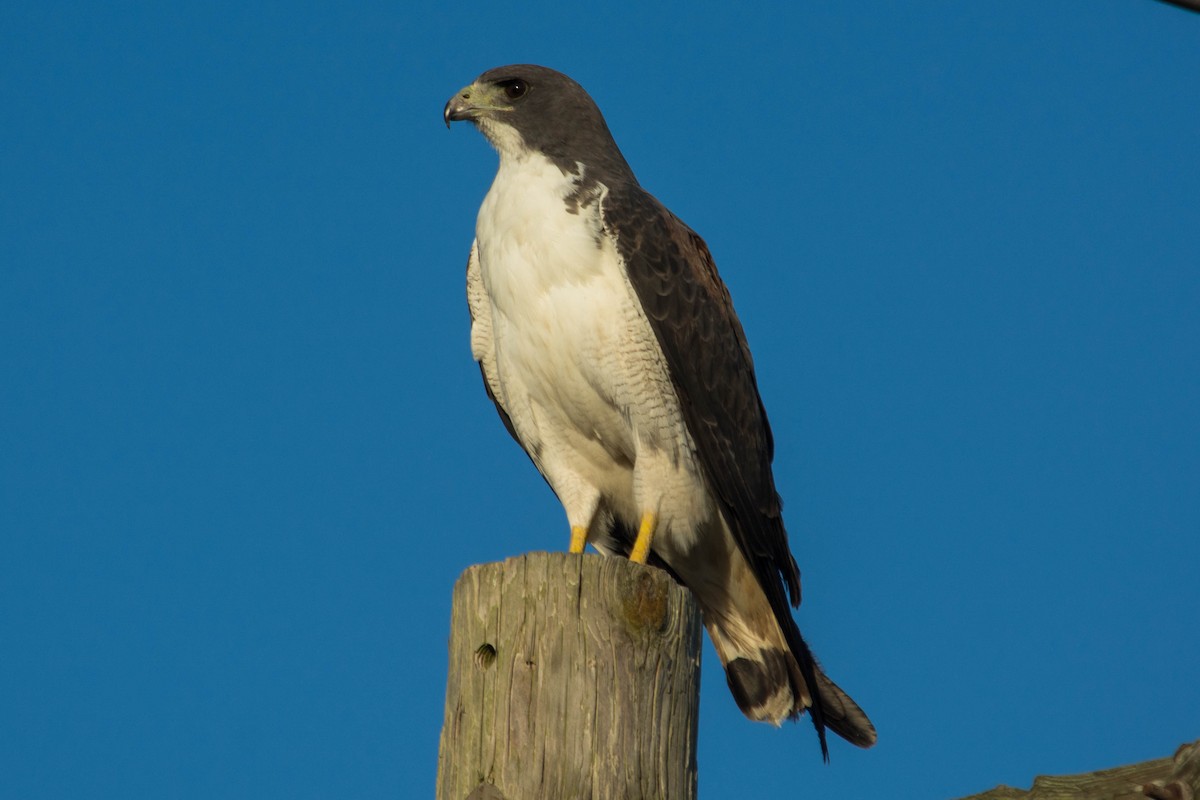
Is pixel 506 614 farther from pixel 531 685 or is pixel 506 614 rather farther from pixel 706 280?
pixel 706 280

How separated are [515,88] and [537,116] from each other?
24 centimetres

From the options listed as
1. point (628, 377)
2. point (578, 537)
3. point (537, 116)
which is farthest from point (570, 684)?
point (537, 116)

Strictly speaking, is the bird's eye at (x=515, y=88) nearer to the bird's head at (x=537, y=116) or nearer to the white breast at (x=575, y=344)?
the bird's head at (x=537, y=116)

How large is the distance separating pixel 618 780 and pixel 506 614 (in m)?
0.56

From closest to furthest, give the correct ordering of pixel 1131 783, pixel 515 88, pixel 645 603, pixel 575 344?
pixel 1131 783 → pixel 645 603 → pixel 575 344 → pixel 515 88

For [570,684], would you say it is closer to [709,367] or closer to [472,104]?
[709,367]

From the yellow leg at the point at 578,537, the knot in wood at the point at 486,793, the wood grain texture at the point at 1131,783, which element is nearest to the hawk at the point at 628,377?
the yellow leg at the point at 578,537

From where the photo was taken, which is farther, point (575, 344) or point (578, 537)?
point (578, 537)

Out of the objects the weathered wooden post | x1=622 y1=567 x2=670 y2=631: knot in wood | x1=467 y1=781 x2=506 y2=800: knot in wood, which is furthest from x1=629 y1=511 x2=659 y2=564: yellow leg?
x1=467 y1=781 x2=506 y2=800: knot in wood

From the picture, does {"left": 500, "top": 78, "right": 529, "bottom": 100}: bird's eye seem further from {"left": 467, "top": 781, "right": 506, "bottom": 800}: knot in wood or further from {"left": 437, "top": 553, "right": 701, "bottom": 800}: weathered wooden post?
{"left": 467, "top": 781, "right": 506, "bottom": 800}: knot in wood

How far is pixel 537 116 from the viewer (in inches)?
235

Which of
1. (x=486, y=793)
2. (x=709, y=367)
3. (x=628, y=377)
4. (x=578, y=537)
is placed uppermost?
(x=709, y=367)

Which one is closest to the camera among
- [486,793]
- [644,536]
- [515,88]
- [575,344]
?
[486,793]

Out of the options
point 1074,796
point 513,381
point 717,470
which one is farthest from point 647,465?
point 1074,796
